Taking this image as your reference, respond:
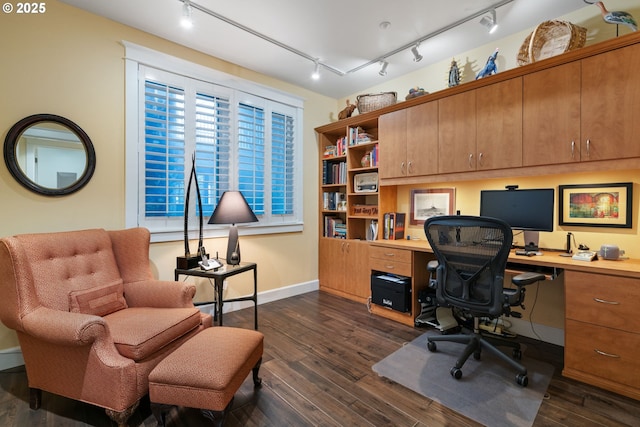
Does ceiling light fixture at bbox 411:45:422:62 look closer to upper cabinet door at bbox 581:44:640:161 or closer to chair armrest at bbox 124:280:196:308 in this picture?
upper cabinet door at bbox 581:44:640:161

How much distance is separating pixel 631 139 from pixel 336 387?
2.56 m

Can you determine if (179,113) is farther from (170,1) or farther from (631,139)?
(631,139)

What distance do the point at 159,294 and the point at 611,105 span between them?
347 cm

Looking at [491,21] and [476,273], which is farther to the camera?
[491,21]

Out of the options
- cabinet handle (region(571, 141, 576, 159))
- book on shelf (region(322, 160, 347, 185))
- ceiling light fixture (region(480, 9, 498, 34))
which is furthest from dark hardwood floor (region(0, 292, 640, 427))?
ceiling light fixture (region(480, 9, 498, 34))

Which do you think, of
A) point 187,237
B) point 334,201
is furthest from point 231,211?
point 334,201

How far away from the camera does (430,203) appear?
3.29m

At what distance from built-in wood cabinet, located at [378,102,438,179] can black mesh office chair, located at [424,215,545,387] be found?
3.39 ft

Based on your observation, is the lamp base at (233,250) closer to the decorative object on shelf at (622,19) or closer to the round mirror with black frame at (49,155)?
the round mirror with black frame at (49,155)

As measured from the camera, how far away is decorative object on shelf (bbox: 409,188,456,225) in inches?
123

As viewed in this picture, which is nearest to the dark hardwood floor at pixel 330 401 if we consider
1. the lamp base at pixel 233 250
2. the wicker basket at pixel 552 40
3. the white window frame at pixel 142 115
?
the lamp base at pixel 233 250

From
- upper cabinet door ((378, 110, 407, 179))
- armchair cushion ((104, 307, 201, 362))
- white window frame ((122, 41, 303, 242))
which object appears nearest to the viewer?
armchair cushion ((104, 307, 201, 362))

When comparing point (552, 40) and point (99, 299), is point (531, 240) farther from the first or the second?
point (99, 299)

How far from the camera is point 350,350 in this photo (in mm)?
2404
